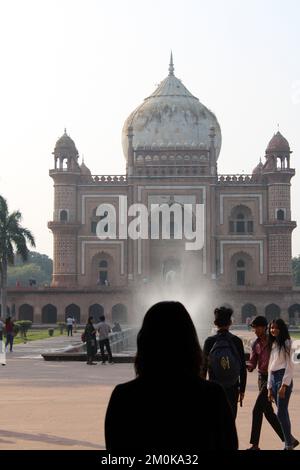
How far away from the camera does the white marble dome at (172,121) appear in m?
A: 64.8

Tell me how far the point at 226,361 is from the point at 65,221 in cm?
5293

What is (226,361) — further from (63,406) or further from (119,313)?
(119,313)

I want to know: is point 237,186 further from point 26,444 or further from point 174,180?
point 26,444

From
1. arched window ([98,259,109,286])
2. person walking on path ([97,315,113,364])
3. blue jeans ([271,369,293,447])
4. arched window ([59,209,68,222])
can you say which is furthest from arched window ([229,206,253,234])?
blue jeans ([271,369,293,447])

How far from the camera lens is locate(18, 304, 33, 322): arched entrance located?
57.8 metres

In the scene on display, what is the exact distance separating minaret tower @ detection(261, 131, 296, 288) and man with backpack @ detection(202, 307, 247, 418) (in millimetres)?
51181

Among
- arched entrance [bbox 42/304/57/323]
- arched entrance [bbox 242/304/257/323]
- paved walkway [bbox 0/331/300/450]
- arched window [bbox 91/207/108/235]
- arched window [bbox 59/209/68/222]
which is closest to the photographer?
paved walkway [bbox 0/331/300/450]

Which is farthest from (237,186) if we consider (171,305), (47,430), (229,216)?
(171,305)

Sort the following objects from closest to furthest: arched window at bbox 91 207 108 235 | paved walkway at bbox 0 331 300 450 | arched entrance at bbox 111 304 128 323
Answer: paved walkway at bbox 0 331 300 450
arched entrance at bbox 111 304 128 323
arched window at bbox 91 207 108 235

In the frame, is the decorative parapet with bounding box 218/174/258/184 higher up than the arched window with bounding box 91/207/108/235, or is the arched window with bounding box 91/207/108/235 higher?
the decorative parapet with bounding box 218/174/258/184

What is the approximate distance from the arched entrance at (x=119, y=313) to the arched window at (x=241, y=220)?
9676 millimetres

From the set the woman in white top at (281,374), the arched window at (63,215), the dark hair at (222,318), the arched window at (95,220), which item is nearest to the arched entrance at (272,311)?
the arched window at (95,220)

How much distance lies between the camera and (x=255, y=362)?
918 cm

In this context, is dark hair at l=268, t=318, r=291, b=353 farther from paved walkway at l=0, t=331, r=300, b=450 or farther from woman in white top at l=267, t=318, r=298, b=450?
paved walkway at l=0, t=331, r=300, b=450
